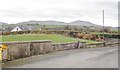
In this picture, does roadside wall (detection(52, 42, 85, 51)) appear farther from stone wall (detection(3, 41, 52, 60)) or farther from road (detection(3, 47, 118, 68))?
road (detection(3, 47, 118, 68))

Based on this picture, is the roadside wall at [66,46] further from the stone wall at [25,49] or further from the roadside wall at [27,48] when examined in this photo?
the stone wall at [25,49]

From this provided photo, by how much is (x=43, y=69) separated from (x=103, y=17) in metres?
30.9

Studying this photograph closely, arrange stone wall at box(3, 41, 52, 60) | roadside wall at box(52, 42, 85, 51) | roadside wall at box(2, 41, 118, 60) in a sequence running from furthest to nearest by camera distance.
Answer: roadside wall at box(52, 42, 85, 51)
stone wall at box(3, 41, 52, 60)
roadside wall at box(2, 41, 118, 60)

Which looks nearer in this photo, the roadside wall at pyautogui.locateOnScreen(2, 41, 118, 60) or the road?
the road

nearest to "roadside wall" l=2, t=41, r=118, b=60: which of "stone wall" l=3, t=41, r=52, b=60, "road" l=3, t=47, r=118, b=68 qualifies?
"stone wall" l=3, t=41, r=52, b=60

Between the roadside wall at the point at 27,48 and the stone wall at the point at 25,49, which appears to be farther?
the stone wall at the point at 25,49

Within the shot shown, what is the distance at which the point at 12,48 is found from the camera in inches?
695

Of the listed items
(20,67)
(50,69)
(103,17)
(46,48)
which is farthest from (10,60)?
(103,17)

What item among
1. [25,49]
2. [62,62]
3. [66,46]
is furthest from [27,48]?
[66,46]

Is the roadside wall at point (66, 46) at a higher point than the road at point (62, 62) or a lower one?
higher

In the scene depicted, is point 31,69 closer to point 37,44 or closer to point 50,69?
point 50,69

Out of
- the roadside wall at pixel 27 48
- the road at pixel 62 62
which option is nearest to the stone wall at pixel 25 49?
the roadside wall at pixel 27 48

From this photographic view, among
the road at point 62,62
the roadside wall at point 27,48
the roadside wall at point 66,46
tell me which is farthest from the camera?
the roadside wall at point 66,46

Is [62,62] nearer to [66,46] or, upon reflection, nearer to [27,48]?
[27,48]
